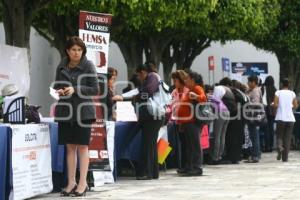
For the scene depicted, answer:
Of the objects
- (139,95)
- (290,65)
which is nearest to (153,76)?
(139,95)

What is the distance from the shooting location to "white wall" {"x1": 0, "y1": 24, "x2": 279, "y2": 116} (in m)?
32.5

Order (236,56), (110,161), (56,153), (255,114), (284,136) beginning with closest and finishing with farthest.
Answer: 1. (56,153)
2. (110,161)
3. (255,114)
4. (284,136)
5. (236,56)

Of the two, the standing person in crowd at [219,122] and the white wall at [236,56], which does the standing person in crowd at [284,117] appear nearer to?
the standing person in crowd at [219,122]

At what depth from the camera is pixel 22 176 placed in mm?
9750

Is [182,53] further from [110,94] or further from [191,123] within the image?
[110,94]

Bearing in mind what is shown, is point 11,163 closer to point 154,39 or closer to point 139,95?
point 139,95

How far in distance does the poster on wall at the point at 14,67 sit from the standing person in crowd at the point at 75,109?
3.41 meters

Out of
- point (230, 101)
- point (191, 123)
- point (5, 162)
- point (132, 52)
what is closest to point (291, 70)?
point (132, 52)

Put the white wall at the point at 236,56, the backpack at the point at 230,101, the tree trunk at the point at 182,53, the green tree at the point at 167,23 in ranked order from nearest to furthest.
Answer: the backpack at the point at 230,101
the green tree at the point at 167,23
the tree trunk at the point at 182,53
the white wall at the point at 236,56

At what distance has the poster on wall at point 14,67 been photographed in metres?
13.7

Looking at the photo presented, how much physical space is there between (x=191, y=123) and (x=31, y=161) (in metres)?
4.40

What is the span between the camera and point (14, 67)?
46.1 ft

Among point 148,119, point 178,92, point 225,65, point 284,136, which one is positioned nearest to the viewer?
point 148,119

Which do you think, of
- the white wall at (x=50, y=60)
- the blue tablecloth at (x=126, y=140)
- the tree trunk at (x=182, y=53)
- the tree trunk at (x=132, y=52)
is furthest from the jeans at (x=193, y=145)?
the tree trunk at (x=182, y=53)
